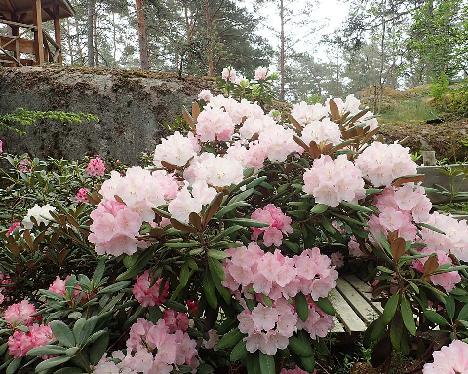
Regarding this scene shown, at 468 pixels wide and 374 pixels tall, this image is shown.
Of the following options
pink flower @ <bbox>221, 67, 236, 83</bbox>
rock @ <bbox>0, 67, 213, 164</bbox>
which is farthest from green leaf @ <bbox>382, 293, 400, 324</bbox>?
rock @ <bbox>0, 67, 213, 164</bbox>

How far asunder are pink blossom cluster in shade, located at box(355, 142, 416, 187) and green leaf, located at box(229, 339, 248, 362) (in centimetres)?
62

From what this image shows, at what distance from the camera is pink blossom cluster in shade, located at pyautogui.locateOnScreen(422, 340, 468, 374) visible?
2.74ft

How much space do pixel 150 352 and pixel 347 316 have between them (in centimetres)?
130

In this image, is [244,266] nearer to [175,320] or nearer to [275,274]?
[275,274]

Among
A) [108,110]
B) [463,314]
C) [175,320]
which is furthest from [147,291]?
[108,110]

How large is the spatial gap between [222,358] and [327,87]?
1155 inches

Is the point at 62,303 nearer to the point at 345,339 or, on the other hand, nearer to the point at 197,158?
the point at 197,158

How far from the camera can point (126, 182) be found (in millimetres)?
1095

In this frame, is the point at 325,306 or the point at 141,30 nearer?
the point at 325,306

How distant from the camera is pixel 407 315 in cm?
107

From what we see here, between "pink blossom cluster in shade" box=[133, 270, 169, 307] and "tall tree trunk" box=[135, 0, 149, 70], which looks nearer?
"pink blossom cluster in shade" box=[133, 270, 169, 307]

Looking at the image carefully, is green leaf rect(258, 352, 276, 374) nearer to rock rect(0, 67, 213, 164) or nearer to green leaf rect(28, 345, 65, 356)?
green leaf rect(28, 345, 65, 356)

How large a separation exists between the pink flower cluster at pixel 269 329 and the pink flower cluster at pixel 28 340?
1.83 feet

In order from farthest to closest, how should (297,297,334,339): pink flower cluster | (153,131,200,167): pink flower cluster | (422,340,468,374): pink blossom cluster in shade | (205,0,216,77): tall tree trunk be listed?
(205,0,216,77): tall tree trunk < (153,131,200,167): pink flower cluster < (297,297,334,339): pink flower cluster < (422,340,468,374): pink blossom cluster in shade
